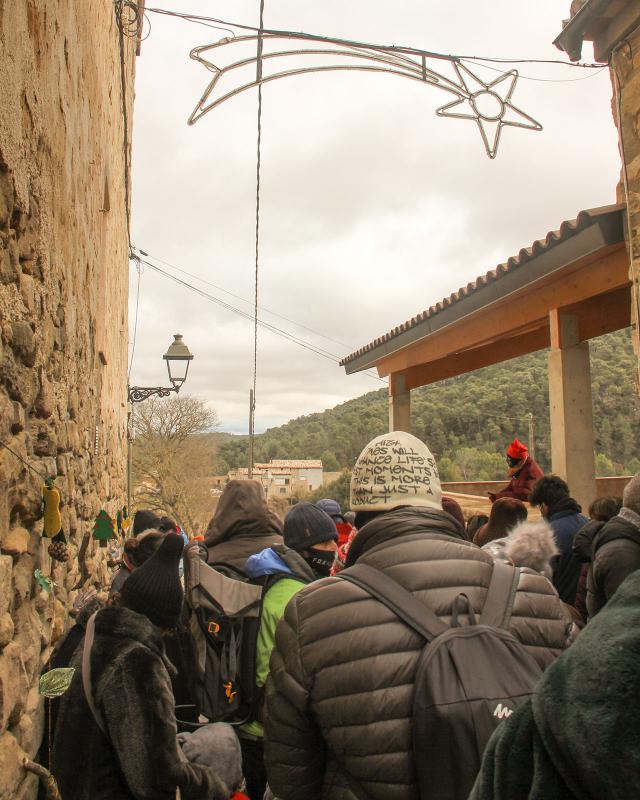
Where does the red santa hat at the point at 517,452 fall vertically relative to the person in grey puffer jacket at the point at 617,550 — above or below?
above

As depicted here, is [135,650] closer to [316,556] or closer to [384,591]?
[384,591]

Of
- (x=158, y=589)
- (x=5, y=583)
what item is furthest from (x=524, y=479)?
(x=5, y=583)

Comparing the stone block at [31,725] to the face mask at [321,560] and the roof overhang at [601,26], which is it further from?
the roof overhang at [601,26]

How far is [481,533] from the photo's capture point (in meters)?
4.07

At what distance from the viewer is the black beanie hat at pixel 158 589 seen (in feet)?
6.93

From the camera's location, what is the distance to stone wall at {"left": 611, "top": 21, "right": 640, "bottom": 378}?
13.6 feet

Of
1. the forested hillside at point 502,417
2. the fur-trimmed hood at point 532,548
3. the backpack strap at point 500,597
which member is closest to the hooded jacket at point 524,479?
the fur-trimmed hood at point 532,548

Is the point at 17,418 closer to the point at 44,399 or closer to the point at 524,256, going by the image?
the point at 44,399

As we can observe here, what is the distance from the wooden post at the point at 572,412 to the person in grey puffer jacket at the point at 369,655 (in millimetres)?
3965

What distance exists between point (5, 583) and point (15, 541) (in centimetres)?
18

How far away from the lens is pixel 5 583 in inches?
67.2

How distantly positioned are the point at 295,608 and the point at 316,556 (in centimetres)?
159

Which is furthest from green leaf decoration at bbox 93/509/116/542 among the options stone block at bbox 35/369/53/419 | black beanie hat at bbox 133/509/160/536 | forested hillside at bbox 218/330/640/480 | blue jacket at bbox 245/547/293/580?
forested hillside at bbox 218/330/640/480

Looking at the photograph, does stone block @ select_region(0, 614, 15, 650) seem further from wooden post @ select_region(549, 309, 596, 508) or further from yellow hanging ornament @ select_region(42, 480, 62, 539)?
wooden post @ select_region(549, 309, 596, 508)
